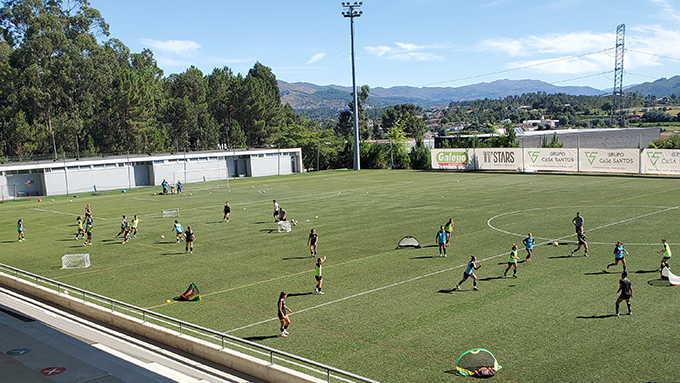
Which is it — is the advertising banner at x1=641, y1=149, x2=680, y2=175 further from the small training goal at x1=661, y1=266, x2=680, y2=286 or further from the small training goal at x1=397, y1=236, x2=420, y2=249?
the small training goal at x1=661, y1=266, x2=680, y2=286

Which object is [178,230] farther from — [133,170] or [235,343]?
[133,170]

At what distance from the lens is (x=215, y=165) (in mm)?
84000

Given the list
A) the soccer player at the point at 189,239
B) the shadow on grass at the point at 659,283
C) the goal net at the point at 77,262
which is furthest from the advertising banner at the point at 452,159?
the goal net at the point at 77,262

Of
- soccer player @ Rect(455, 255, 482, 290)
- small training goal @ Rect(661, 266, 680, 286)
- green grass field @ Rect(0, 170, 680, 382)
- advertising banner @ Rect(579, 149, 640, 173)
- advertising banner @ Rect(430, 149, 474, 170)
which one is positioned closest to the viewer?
green grass field @ Rect(0, 170, 680, 382)

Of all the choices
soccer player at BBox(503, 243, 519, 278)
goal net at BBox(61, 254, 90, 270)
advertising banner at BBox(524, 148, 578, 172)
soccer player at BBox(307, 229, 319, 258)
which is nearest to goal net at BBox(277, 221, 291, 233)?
soccer player at BBox(307, 229, 319, 258)

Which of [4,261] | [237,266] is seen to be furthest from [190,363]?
[4,261]

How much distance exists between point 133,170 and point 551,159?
53425 mm

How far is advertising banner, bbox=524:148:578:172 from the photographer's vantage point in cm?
6706

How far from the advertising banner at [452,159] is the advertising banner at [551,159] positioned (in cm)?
896

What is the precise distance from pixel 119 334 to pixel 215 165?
66.3 meters

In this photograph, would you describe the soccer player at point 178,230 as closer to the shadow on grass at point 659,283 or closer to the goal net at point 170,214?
the goal net at point 170,214

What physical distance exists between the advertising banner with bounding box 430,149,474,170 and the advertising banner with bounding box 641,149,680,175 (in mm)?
22730

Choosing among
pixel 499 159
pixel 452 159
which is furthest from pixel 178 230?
pixel 452 159

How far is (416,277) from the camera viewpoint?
24.4m
